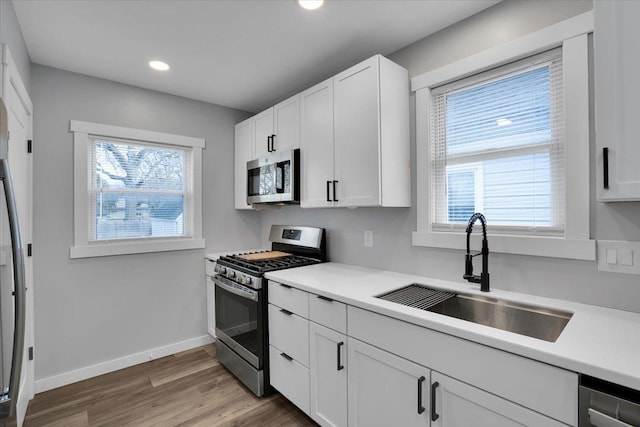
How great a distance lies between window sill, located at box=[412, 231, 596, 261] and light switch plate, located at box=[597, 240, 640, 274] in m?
0.04

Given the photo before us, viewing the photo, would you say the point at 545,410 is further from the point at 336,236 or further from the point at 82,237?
the point at 82,237

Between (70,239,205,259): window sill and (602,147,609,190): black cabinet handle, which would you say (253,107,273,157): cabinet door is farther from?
(602,147,609,190): black cabinet handle

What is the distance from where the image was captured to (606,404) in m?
0.91

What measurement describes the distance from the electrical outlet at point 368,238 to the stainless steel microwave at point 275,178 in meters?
0.64

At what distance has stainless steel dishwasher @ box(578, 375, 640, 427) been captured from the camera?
880mm

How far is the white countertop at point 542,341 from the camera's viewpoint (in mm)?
947

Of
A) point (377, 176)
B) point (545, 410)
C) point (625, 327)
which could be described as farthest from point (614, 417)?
point (377, 176)

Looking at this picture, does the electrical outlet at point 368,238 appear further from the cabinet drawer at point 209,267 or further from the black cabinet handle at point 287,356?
the cabinet drawer at point 209,267

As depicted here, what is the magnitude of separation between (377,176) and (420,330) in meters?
0.98

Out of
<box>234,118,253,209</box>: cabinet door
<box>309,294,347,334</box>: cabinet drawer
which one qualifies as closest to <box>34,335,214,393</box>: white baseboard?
<box>234,118,253,209</box>: cabinet door

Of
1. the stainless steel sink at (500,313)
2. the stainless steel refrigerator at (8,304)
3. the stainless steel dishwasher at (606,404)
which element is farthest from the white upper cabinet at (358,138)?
the stainless steel refrigerator at (8,304)

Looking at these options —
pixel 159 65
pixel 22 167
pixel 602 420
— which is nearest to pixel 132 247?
pixel 22 167

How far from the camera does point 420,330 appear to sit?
4.45ft

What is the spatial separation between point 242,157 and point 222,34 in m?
1.46
